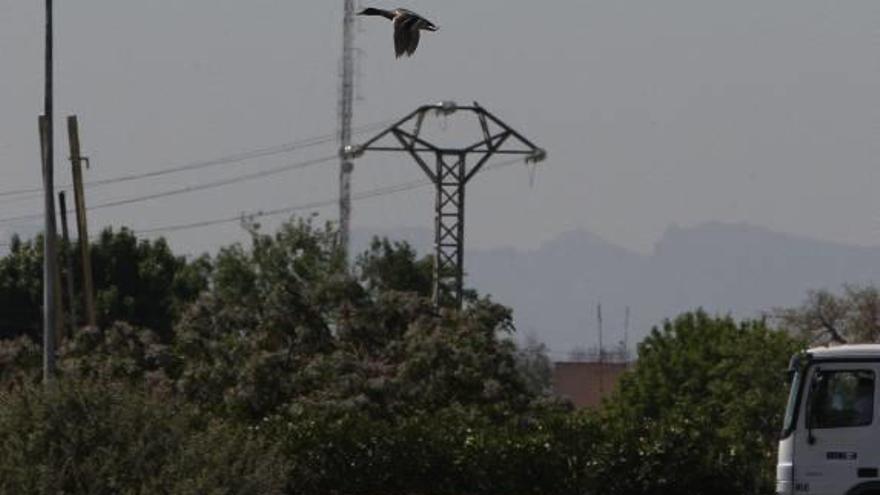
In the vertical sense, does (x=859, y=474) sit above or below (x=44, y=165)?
below

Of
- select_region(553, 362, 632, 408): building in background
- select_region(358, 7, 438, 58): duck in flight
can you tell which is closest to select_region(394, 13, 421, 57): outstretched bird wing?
select_region(358, 7, 438, 58): duck in flight

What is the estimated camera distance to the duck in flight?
1363 cm

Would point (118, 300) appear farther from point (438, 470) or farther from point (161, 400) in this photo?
point (161, 400)

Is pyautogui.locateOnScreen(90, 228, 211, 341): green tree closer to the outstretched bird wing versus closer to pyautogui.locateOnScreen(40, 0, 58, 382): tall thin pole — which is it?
pyautogui.locateOnScreen(40, 0, 58, 382): tall thin pole

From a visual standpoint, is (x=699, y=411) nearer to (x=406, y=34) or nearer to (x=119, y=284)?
(x=406, y=34)

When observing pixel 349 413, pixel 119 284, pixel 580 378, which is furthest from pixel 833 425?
pixel 580 378

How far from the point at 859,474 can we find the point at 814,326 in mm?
61507

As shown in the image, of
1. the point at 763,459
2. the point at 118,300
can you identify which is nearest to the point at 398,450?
the point at 763,459

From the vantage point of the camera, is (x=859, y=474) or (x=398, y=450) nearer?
(x=859, y=474)

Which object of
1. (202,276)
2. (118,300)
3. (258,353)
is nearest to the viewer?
(258,353)

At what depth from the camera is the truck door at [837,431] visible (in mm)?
27797

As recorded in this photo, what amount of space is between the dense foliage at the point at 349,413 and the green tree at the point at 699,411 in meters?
0.04

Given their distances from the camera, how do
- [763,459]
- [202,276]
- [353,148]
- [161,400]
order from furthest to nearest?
[202,276]
[353,148]
[763,459]
[161,400]

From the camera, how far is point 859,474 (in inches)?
1102
